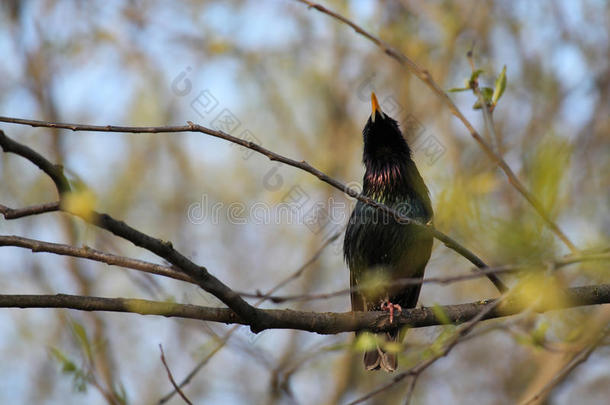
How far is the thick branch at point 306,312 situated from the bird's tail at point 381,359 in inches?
65.9

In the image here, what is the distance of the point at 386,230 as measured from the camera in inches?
193

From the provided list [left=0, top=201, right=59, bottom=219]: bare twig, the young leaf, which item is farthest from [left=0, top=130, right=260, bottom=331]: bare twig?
the young leaf

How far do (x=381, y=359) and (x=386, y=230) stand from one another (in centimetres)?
116

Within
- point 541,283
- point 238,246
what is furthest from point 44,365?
point 541,283

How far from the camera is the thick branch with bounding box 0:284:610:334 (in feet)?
8.90

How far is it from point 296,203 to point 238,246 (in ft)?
13.7

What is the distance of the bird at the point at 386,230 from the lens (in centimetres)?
486

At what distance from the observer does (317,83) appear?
10.5m

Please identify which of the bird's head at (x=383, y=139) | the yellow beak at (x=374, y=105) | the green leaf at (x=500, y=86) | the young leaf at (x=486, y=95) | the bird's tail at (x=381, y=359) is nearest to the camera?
the green leaf at (x=500, y=86)

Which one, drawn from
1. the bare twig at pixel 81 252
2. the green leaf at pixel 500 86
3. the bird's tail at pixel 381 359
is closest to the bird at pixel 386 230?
the bird's tail at pixel 381 359

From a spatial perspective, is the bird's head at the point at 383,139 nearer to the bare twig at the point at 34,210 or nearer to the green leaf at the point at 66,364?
the green leaf at the point at 66,364

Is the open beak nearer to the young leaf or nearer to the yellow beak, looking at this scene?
the yellow beak

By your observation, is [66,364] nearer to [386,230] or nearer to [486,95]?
[386,230]

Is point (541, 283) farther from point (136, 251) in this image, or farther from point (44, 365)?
point (44, 365)
